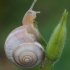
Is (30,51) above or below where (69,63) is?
above

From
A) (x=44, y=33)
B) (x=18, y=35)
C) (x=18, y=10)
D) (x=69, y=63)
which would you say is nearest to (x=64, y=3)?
(x=18, y=10)

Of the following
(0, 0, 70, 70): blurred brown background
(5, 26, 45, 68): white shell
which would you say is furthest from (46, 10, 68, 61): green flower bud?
(0, 0, 70, 70): blurred brown background

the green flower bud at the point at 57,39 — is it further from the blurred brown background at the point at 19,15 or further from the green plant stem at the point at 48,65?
the blurred brown background at the point at 19,15

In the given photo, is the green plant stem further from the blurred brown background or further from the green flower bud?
the blurred brown background

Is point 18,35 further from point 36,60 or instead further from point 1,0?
point 1,0

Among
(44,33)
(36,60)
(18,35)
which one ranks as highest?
(18,35)

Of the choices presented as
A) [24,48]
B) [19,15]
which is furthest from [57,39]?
[19,15]

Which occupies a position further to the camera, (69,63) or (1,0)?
(1,0)
